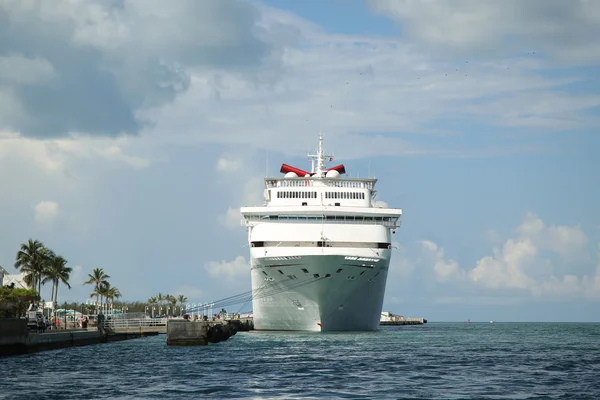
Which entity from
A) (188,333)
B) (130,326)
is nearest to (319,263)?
(188,333)

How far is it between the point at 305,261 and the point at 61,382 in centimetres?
3146

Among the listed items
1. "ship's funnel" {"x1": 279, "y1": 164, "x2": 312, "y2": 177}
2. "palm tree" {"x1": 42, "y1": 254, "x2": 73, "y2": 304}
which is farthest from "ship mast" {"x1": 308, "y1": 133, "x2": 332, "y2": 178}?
"palm tree" {"x1": 42, "y1": 254, "x2": 73, "y2": 304}

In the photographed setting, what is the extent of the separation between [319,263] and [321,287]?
1.88 metres

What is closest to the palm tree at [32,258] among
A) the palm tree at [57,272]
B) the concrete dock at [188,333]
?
the palm tree at [57,272]

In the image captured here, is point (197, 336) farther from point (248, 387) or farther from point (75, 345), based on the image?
point (248, 387)

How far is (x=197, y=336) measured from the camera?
57719mm

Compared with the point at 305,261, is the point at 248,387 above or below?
below

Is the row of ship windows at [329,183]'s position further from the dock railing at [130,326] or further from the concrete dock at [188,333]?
the concrete dock at [188,333]

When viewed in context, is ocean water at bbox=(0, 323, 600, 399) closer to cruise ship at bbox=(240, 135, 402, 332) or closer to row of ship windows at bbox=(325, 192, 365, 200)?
cruise ship at bbox=(240, 135, 402, 332)

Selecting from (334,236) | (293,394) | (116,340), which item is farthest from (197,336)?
(293,394)

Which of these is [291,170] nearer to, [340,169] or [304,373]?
[340,169]

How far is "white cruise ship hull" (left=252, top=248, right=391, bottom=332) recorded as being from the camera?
62750 mm

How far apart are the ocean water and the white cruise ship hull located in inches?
355

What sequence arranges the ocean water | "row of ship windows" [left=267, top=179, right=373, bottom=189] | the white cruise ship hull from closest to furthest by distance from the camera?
the ocean water, the white cruise ship hull, "row of ship windows" [left=267, top=179, right=373, bottom=189]
